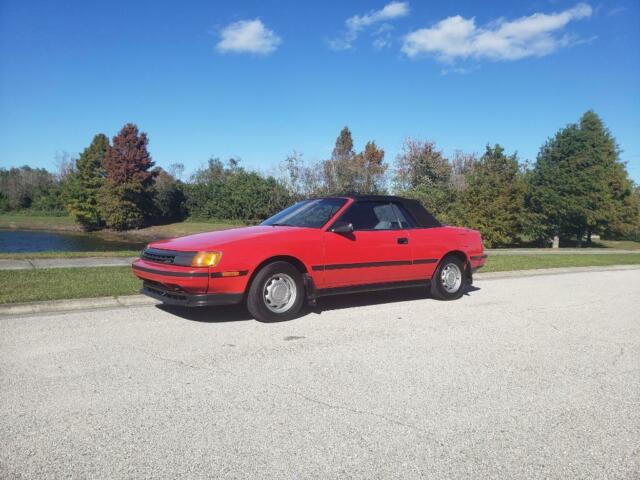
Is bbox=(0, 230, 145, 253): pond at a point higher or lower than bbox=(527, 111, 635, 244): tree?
lower

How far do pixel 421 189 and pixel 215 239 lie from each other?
99.4ft

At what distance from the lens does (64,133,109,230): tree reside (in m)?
52.2

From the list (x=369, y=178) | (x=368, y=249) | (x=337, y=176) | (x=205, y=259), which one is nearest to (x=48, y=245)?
(x=337, y=176)

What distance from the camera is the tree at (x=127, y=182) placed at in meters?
51.0

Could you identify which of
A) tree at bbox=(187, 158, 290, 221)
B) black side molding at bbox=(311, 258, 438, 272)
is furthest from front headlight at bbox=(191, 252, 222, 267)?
tree at bbox=(187, 158, 290, 221)

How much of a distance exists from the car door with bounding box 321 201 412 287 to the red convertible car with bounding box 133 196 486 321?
1 cm

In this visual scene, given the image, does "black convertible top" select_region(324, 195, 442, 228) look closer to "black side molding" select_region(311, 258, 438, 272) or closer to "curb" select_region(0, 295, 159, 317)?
"black side molding" select_region(311, 258, 438, 272)

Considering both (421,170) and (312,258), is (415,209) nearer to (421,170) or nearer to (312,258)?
(312,258)

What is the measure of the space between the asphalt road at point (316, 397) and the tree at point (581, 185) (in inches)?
1330

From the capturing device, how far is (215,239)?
609 centimetres

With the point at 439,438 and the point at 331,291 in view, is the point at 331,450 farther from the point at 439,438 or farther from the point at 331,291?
the point at 331,291

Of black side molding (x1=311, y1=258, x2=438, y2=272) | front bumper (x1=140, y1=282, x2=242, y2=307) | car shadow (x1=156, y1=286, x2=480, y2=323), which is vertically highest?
black side molding (x1=311, y1=258, x2=438, y2=272)

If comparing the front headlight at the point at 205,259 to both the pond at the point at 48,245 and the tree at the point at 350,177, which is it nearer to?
the pond at the point at 48,245

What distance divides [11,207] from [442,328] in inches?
2804
